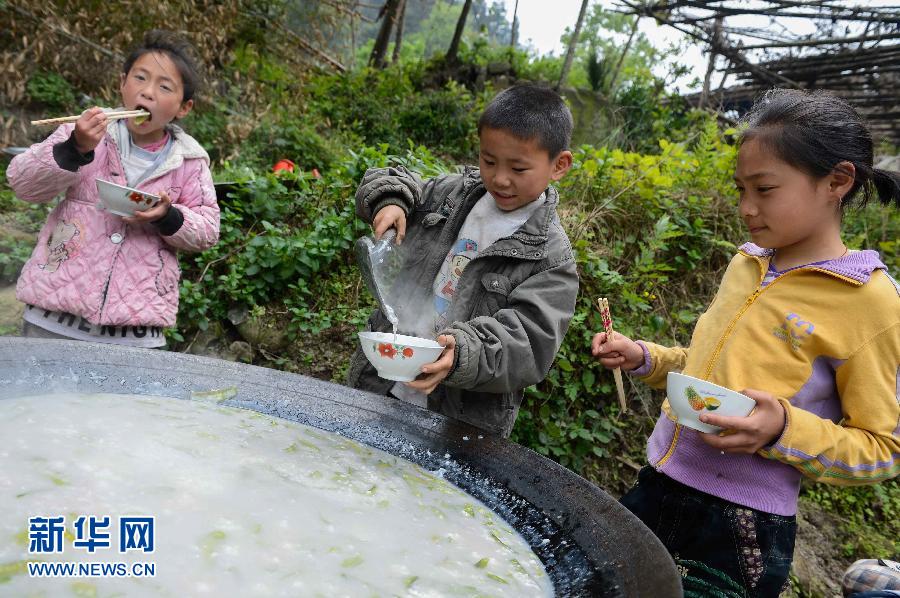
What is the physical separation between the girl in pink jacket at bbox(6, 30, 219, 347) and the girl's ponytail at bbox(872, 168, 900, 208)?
1.96 m

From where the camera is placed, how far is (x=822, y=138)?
151 cm

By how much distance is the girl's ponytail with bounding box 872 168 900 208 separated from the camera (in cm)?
160

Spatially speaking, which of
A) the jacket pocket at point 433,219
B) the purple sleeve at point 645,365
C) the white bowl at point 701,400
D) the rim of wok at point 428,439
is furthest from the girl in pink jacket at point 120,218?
the white bowl at point 701,400

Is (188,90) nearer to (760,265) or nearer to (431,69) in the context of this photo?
(760,265)

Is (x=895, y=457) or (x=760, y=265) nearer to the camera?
(x=895, y=457)

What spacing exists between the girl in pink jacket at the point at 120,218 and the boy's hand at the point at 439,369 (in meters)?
1.07

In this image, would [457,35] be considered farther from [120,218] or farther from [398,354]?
[398,354]

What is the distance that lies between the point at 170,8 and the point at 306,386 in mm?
5665

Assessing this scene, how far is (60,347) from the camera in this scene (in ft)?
4.90

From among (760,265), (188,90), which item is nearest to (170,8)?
(188,90)

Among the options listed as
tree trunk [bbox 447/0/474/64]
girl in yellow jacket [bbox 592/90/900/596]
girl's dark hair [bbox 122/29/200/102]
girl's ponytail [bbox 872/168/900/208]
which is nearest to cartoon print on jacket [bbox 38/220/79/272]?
girl's dark hair [bbox 122/29/200/102]

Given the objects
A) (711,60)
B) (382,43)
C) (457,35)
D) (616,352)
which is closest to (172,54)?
(616,352)

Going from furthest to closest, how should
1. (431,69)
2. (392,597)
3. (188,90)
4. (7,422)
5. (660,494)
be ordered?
(431,69)
(188,90)
(660,494)
(7,422)
(392,597)

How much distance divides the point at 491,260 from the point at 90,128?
4.10 ft
